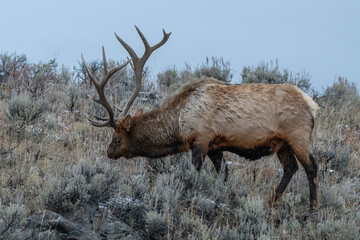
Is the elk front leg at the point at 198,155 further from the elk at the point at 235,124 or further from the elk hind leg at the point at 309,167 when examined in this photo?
the elk hind leg at the point at 309,167

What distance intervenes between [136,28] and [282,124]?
237cm

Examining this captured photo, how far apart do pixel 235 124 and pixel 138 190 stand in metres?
1.74

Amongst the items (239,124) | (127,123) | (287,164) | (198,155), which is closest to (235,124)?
(239,124)

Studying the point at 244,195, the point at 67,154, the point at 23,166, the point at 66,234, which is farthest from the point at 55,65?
the point at 66,234

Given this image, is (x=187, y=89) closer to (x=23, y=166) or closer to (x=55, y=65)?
(x=23, y=166)

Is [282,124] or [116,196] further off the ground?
[282,124]

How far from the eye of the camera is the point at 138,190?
218 inches

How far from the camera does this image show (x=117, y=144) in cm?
698

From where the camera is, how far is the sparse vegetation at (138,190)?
16.1 ft

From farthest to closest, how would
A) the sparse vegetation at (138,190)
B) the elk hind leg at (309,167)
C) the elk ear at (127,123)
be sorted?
the elk ear at (127,123) → the elk hind leg at (309,167) → the sparse vegetation at (138,190)

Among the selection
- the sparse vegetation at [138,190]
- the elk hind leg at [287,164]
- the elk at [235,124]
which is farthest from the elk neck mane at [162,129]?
the elk hind leg at [287,164]

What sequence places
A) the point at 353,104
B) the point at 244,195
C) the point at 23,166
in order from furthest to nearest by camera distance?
the point at 353,104
the point at 244,195
the point at 23,166

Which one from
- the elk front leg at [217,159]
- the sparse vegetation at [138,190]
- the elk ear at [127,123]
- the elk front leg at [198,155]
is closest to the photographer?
the sparse vegetation at [138,190]

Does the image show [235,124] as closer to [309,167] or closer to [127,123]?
[309,167]
